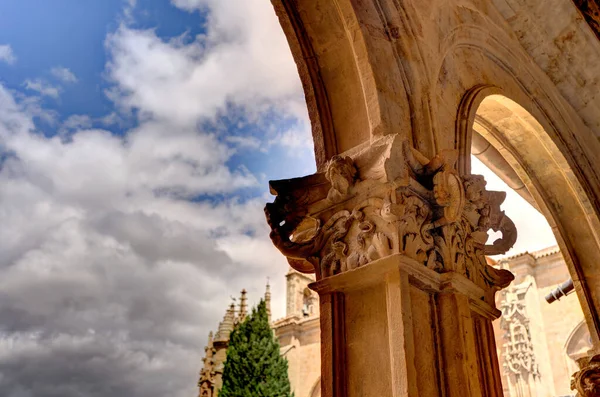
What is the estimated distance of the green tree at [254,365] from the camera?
17.3 meters

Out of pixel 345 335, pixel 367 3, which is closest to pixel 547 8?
pixel 367 3

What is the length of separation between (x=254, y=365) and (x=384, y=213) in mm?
16058

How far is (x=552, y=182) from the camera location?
507 centimetres

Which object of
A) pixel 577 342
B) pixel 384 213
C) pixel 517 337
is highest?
pixel 517 337

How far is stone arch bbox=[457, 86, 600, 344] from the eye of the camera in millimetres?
4668

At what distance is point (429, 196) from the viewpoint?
8.68 feet

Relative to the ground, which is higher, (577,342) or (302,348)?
(302,348)

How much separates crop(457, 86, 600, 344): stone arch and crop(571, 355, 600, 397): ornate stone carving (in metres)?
0.61

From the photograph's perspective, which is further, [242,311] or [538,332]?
[242,311]

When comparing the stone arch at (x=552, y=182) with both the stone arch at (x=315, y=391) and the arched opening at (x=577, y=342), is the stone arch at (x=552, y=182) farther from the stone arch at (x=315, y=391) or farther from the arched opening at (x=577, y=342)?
the stone arch at (x=315, y=391)

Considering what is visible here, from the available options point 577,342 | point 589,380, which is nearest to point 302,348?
point 577,342

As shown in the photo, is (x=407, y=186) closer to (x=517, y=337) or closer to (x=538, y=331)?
(x=517, y=337)

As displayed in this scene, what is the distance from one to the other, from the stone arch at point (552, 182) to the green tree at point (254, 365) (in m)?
13.8

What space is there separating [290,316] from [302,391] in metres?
3.16
